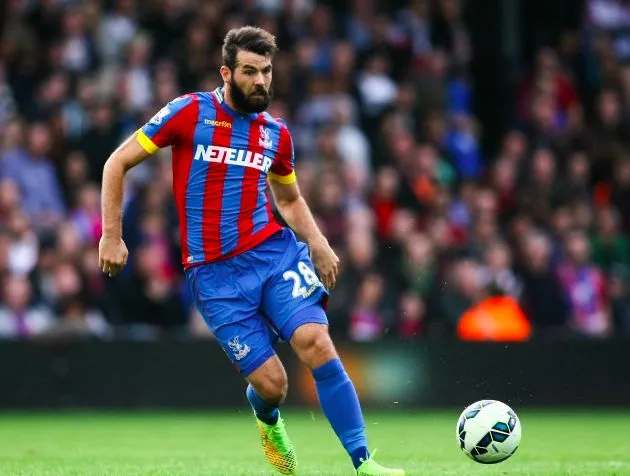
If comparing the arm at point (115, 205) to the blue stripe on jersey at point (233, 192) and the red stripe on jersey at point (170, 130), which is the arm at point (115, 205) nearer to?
the red stripe on jersey at point (170, 130)

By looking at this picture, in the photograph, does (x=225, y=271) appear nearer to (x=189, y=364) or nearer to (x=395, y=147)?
(x=189, y=364)

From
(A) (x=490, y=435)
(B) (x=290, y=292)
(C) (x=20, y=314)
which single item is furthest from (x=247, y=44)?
(C) (x=20, y=314)

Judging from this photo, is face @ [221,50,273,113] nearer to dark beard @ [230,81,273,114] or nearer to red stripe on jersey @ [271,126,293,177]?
dark beard @ [230,81,273,114]

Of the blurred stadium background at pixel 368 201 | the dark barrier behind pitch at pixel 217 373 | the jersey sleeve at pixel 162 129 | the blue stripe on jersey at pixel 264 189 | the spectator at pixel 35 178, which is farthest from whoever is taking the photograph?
the spectator at pixel 35 178

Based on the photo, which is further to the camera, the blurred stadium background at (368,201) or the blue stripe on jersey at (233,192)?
the blurred stadium background at (368,201)

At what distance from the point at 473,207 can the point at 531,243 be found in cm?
94

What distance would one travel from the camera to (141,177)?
51.5ft

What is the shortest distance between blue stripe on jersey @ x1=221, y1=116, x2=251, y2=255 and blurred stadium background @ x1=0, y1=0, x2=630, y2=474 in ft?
16.5

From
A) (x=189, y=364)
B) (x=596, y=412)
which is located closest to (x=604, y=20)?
(x=596, y=412)

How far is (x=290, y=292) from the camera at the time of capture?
782 centimetres

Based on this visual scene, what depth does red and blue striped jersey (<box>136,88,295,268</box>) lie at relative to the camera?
25.7ft

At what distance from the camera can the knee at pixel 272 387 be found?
786cm

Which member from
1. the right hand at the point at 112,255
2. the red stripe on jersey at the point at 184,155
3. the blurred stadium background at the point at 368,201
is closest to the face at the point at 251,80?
the red stripe on jersey at the point at 184,155

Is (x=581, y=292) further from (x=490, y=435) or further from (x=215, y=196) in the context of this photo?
(x=215, y=196)
